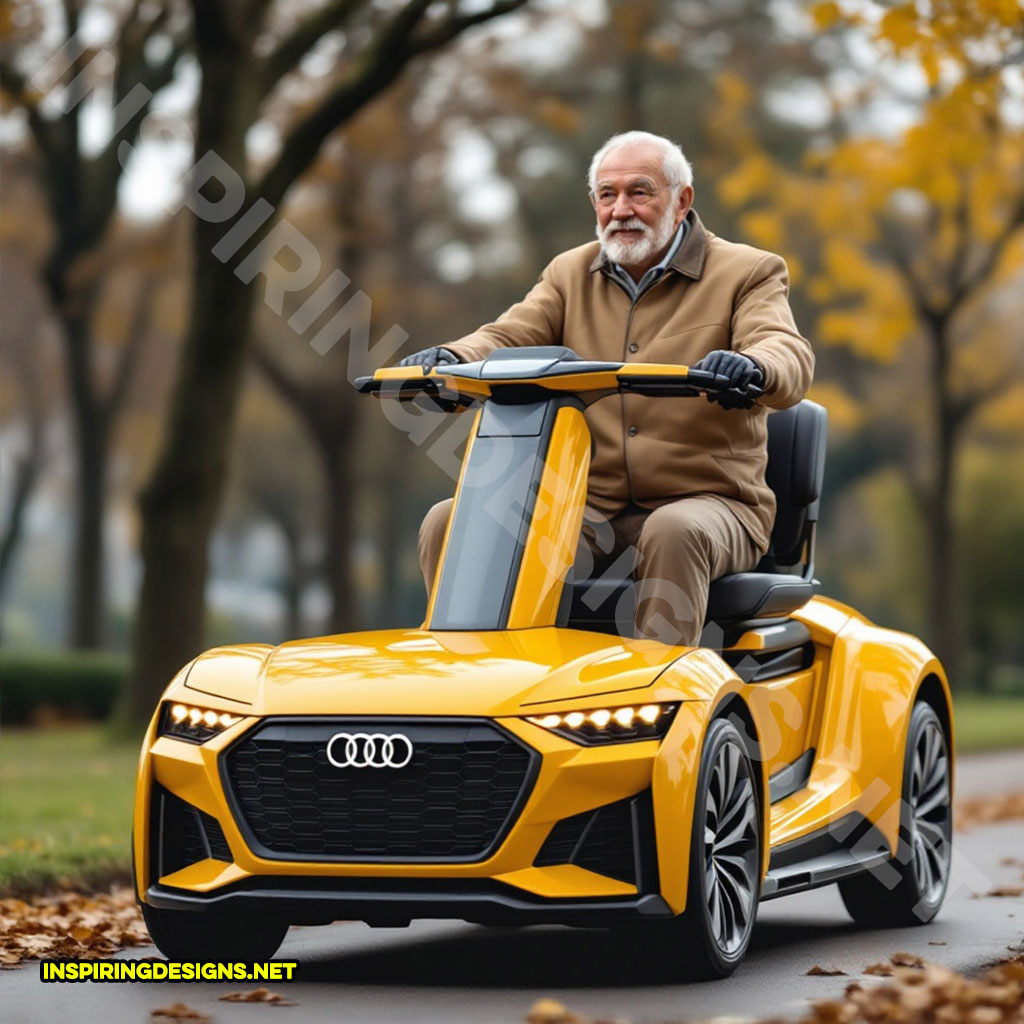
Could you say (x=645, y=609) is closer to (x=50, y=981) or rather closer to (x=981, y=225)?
(x=50, y=981)

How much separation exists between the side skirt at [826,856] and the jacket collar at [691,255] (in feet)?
6.27

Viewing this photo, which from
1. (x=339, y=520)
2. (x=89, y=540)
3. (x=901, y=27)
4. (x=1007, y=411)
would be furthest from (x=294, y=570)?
(x=901, y=27)

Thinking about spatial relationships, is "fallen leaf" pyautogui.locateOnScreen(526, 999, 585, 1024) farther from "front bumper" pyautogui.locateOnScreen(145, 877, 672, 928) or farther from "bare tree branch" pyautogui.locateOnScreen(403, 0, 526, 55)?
"bare tree branch" pyautogui.locateOnScreen(403, 0, 526, 55)

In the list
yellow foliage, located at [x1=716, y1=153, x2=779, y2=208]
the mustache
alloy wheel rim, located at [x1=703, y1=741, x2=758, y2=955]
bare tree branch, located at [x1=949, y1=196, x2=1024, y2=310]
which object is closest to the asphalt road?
alloy wheel rim, located at [x1=703, y1=741, x2=758, y2=955]

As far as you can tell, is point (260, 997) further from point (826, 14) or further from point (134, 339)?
point (134, 339)

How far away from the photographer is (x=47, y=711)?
22.5 m

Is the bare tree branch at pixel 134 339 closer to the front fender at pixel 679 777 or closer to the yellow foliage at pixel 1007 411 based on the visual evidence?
the yellow foliage at pixel 1007 411

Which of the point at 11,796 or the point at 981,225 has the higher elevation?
the point at 981,225

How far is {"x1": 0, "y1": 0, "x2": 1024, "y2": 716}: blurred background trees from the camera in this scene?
53.4 feet

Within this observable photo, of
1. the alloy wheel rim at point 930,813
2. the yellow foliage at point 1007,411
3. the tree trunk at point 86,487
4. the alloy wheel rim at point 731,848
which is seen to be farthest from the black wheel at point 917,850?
the yellow foliage at point 1007,411

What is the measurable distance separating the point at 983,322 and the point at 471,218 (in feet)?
30.5

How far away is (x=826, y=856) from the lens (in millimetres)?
7070

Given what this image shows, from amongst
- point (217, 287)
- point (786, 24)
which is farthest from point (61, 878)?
point (786, 24)

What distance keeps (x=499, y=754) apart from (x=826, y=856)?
6.48 ft
